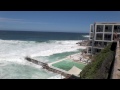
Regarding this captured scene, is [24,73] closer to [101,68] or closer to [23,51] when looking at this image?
[101,68]

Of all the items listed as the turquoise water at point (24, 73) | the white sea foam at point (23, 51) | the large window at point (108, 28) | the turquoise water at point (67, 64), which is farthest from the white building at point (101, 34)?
the turquoise water at point (24, 73)

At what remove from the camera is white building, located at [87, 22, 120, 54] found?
93.7ft

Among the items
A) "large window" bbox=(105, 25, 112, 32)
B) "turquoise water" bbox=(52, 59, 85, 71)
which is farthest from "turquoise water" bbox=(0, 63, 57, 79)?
"large window" bbox=(105, 25, 112, 32)

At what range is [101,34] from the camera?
30031 mm

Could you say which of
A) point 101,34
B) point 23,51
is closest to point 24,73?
point 101,34

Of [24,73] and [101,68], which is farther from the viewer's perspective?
[24,73]

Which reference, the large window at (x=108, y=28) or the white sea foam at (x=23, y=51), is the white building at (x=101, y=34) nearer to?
the large window at (x=108, y=28)

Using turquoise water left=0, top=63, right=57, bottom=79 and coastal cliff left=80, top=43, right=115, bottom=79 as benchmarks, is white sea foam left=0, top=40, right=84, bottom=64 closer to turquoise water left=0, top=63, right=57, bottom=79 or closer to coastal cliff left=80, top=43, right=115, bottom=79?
turquoise water left=0, top=63, right=57, bottom=79

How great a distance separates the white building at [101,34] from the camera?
93.7ft

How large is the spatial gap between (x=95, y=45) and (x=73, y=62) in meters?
5.83
